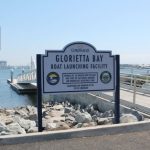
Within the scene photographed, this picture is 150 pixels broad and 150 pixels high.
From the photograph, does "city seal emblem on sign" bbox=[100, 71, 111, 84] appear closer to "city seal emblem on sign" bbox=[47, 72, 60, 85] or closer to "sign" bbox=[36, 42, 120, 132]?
"sign" bbox=[36, 42, 120, 132]

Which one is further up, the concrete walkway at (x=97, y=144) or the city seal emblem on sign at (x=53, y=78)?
the city seal emblem on sign at (x=53, y=78)

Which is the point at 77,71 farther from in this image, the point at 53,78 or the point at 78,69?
the point at 53,78

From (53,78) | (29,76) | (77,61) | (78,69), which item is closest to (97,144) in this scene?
(53,78)

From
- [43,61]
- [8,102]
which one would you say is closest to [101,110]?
[43,61]

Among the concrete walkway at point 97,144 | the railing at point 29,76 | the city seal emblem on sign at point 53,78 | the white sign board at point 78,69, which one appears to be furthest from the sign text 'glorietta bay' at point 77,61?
the railing at point 29,76

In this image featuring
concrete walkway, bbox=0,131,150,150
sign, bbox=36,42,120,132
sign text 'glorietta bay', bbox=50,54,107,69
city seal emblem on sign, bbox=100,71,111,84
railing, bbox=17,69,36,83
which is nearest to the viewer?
concrete walkway, bbox=0,131,150,150

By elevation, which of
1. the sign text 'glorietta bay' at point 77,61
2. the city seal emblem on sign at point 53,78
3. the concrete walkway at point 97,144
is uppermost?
the sign text 'glorietta bay' at point 77,61

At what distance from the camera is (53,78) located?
8.56m

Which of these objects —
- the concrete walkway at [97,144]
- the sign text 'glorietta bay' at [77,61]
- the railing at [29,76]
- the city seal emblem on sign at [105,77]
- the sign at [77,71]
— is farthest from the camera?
the railing at [29,76]

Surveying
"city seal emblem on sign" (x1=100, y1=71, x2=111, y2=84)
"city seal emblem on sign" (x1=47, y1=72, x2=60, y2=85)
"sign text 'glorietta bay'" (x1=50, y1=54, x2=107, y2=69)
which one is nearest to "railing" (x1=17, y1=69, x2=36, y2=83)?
"city seal emblem on sign" (x1=100, y1=71, x2=111, y2=84)

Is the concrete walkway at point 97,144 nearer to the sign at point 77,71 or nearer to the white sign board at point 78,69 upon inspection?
the sign at point 77,71

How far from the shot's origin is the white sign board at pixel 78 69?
8.51m

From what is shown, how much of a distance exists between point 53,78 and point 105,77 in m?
1.28

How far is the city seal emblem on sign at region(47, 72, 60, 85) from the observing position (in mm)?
8516
